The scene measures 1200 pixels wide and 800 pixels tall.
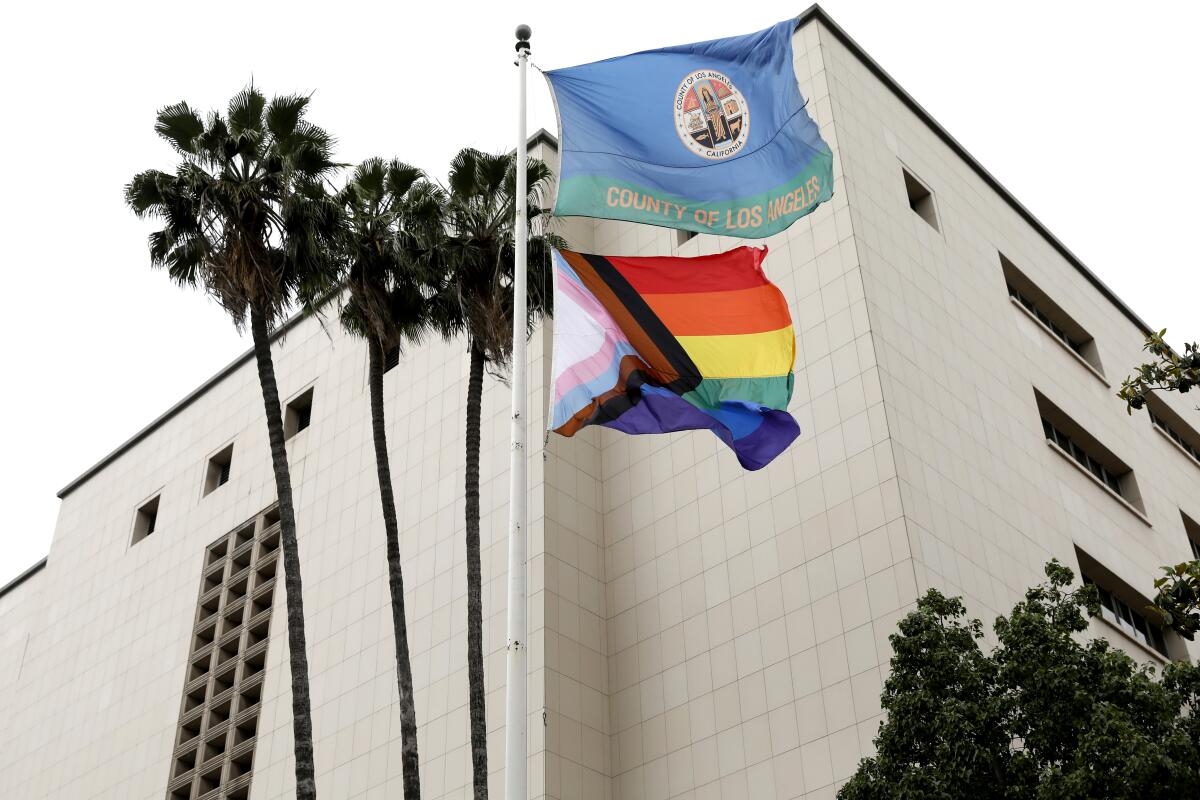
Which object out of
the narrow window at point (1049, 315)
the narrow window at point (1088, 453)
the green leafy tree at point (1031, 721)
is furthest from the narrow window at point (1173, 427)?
the green leafy tree at point (1031, 721)

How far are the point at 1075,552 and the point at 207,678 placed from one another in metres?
24.6

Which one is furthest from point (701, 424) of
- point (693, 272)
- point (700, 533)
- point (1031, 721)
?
point (700, 533)

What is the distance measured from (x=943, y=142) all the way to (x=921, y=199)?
3.26 m

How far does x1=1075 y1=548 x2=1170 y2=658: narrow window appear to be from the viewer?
112ft

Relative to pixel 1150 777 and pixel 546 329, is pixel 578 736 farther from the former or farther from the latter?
pixel 1150 777

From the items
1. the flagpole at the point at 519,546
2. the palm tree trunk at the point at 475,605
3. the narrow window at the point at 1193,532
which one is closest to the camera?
the flagpole at the point at 519,546

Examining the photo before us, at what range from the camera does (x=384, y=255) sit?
2891 centimetres

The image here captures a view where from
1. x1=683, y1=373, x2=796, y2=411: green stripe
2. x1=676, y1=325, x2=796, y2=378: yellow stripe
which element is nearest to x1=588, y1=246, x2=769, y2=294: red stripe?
x1=676, y1=325, x2=796, y2=378: yellow stripe

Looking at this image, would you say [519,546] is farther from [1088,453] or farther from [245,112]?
[1088,453]

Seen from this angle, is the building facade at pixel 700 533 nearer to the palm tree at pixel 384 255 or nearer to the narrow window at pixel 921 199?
the narrow window at pixel 921 199

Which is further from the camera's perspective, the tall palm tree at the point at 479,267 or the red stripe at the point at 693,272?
the tall palm tree at the point at 479,267

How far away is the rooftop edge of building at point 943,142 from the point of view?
37.1 metres

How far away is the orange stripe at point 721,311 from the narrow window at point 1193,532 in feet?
81.3

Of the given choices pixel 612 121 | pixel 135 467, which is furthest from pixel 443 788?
pixel 135 467
